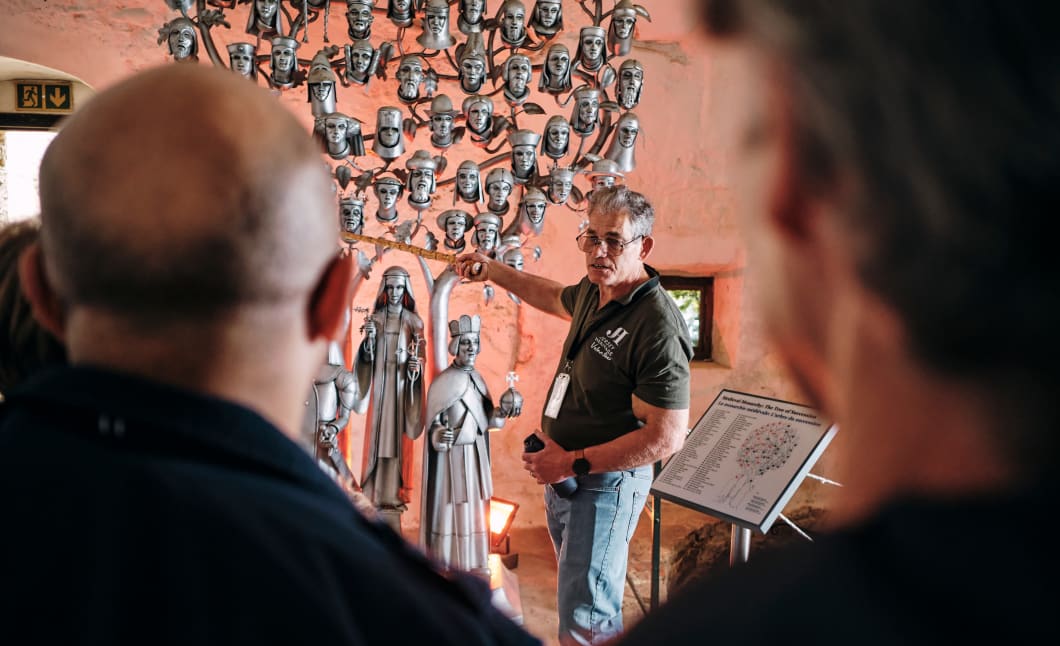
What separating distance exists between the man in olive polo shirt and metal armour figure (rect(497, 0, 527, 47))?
44.9 inches

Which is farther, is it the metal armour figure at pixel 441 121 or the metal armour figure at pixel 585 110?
the metal armour figure at pixel 585 110

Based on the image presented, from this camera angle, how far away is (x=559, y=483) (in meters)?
2.88

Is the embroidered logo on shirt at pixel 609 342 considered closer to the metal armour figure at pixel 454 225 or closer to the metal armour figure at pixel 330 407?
the metal armour figure at pixel 454 225

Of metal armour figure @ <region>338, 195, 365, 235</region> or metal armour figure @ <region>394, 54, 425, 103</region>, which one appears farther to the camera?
metal armour figure @ <region>394, 54, 425, 103</region>

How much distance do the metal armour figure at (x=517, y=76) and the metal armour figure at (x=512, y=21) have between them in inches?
3.1

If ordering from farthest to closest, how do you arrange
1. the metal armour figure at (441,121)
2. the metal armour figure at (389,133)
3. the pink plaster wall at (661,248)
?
the pink plaster wall at (661,248) < the metal armour figure at (441,121) < the metal armour figure at (389,133)

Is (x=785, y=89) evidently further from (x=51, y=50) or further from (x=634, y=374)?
(x=51, y=50)

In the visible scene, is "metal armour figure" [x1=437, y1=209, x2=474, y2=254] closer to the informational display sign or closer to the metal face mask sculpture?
the metal face mask sculpture

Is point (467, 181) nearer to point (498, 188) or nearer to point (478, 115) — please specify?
point (498, 188)

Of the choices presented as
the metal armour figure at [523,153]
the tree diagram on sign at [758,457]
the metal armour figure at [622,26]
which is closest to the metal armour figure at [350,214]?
the metal armour figure at [523,153]

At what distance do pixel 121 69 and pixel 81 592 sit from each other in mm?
4747

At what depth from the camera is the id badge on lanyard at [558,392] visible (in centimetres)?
297

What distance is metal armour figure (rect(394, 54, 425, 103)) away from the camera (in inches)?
144

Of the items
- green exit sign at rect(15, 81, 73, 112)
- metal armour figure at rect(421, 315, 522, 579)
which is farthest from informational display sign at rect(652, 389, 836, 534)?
green exit sign at rect(15, 81, 73, 112)
